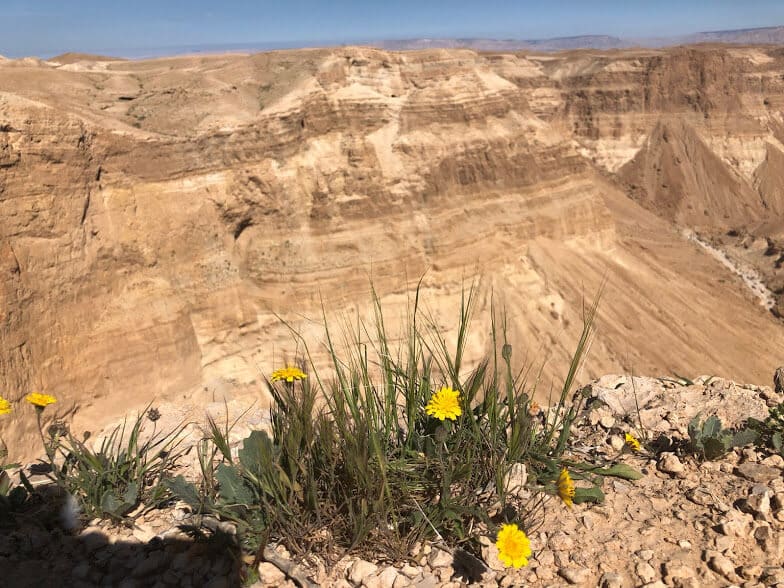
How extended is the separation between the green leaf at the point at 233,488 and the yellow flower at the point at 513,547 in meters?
1.26

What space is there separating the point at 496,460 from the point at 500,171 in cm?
1597

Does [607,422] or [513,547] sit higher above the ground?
[513,547]

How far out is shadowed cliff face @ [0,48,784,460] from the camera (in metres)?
11.0

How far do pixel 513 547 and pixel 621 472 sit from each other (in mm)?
1175

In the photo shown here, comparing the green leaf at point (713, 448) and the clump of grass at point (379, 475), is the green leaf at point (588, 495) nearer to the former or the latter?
the clump of grass at point (379, 475)

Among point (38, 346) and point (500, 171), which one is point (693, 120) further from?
point (38, 346)

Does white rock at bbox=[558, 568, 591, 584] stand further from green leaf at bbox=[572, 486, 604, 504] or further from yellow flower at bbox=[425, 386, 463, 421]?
yellow flower at bbox=[425, 386, 463, 421]

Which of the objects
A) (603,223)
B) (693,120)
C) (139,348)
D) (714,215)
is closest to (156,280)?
(139,348)

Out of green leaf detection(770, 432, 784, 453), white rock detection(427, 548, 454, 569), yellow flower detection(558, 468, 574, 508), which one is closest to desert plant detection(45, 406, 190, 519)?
white rock detection(427, 548, 454, 569)

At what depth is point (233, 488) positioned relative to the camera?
292 cm

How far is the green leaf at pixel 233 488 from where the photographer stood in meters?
2.90

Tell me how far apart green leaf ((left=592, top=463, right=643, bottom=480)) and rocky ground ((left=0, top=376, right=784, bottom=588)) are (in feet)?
0.13

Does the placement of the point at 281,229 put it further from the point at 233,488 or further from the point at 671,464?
the point at 671,464

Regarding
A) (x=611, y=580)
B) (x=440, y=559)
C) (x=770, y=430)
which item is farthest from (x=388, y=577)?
(x=770, y=430)
